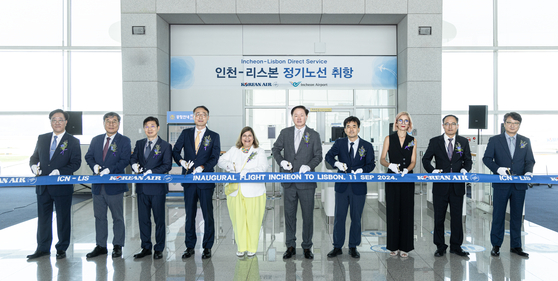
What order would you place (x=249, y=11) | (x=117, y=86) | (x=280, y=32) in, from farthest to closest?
(x=117, y=86) < (x=280, y=32) < (x=249, y=11)

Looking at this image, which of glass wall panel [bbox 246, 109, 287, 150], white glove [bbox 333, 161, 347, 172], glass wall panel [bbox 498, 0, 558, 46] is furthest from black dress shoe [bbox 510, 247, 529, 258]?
glass wall panel [bbox 498, 0, 558, 46]

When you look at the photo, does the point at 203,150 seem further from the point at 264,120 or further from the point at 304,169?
the point at 264,120

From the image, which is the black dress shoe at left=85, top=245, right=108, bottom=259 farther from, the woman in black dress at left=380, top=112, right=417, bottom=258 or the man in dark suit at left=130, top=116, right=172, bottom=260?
the woman in black dress at left=380, top=112, right=417, bottom=258

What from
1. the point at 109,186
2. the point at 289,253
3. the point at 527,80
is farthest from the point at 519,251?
the point at 527,80

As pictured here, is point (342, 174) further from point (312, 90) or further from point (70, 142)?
point (312, 90)

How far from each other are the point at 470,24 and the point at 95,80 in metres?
10.6

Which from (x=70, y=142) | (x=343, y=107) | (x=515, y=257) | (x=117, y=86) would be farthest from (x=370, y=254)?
(x=117, y=86)

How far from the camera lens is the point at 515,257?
394 centimetres

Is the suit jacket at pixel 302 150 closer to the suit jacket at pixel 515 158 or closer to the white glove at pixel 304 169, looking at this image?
the white glove at pixel 304 169

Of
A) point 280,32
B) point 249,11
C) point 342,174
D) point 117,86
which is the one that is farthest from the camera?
point 117,86

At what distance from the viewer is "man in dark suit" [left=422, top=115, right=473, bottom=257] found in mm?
3957

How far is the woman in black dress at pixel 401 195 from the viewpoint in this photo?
3.87 metres

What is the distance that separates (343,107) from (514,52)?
518 cm

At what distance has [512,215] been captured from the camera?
4051 mm
